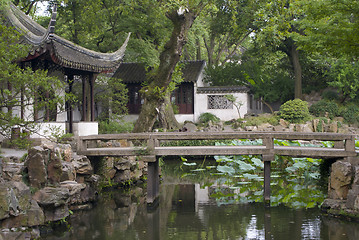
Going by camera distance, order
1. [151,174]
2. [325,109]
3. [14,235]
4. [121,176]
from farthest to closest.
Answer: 1. [325,109]
2. [121,176]
3. [151,174]
4. [14,235]

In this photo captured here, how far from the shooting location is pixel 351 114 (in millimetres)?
27062

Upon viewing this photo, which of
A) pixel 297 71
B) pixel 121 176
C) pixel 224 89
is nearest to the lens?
pixel 121 176

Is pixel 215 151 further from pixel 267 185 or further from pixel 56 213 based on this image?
pixel 56 213

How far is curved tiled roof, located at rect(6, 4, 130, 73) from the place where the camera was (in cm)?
1437

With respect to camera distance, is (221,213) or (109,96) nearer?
(221,213)

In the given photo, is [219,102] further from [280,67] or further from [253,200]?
[253,200]

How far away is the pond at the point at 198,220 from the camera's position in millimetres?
9734

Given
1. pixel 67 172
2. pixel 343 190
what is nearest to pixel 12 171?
pixel 67 172

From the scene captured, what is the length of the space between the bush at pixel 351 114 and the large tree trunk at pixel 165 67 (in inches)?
532

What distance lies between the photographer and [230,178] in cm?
1697

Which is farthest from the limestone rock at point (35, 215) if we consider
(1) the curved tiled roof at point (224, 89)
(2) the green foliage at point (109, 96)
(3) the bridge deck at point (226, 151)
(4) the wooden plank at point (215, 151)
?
(1) the curved tiled roof at point (224, 89)

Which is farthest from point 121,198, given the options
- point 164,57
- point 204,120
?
point 204,120

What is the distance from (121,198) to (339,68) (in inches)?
768

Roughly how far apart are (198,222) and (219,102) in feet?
64.2
